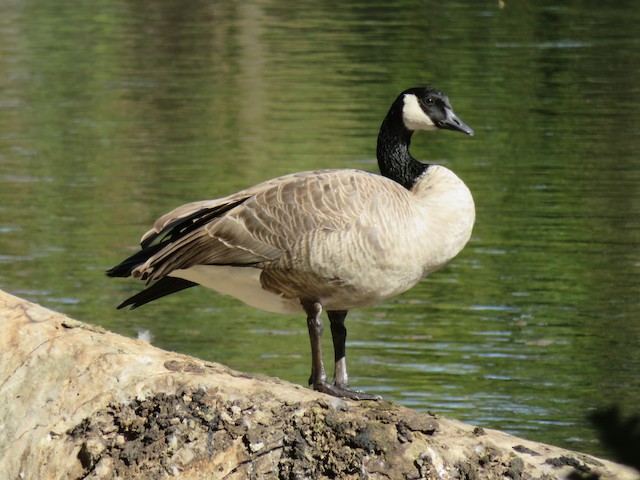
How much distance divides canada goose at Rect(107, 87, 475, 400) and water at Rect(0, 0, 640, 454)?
3.25 meters

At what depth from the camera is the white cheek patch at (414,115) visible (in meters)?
7.73

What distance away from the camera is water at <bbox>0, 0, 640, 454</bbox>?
1141 cm

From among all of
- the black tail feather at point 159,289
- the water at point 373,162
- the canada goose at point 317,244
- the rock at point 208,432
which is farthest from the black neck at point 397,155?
the water at point 373,162

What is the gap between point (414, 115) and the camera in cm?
774

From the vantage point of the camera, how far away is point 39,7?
122 ft

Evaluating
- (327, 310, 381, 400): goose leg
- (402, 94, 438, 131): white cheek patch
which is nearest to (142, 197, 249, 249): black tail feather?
(327, 310, 381, 400): goose leg

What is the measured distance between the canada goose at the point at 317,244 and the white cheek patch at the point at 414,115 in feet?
1.13

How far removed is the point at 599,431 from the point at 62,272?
460 inches

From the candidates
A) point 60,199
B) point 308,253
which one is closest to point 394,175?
point 308,253

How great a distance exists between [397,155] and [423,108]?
310 millimetres

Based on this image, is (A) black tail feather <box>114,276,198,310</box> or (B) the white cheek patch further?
(B) the white cheek patch

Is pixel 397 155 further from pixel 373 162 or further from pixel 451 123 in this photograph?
pixel 373 162

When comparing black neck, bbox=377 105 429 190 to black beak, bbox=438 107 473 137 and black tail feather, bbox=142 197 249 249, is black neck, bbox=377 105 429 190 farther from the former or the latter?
black tail feather, bbox=142 197 249 249

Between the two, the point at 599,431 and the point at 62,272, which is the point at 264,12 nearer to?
the point at 62,272
